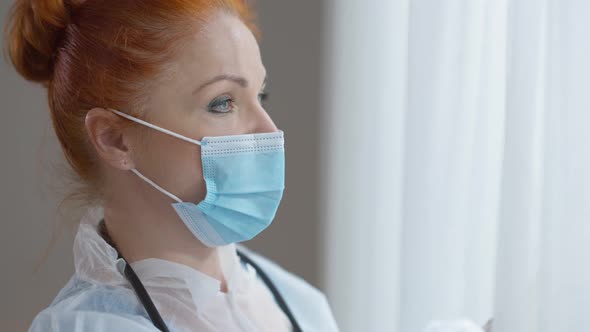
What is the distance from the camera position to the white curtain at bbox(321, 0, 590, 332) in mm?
1088

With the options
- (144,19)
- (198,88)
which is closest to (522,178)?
(198,88)

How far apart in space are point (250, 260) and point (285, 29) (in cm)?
86

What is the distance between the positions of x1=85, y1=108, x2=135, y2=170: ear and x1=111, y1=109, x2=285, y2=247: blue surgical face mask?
21mm

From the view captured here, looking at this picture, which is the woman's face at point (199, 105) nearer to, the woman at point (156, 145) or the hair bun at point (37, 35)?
the woman at point (156, 145)

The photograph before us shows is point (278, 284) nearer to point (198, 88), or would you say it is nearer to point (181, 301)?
point (181, 301)

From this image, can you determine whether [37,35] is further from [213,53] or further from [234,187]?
[234,187]

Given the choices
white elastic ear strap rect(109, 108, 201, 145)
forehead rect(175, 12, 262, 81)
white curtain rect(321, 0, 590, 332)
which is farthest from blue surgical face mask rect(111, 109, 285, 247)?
white curtain rect(321, 0, 590, 332)

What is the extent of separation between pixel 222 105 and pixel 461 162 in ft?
1.49

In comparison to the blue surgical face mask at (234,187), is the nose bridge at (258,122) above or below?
above

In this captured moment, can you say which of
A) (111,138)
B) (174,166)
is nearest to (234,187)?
(174,166)

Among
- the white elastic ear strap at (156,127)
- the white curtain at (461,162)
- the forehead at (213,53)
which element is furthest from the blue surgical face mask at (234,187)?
the white curtain at (461,162)

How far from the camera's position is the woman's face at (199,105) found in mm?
1146

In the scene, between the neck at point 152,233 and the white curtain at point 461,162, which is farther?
the neck at point 152,233

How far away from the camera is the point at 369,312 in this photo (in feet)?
5.73
